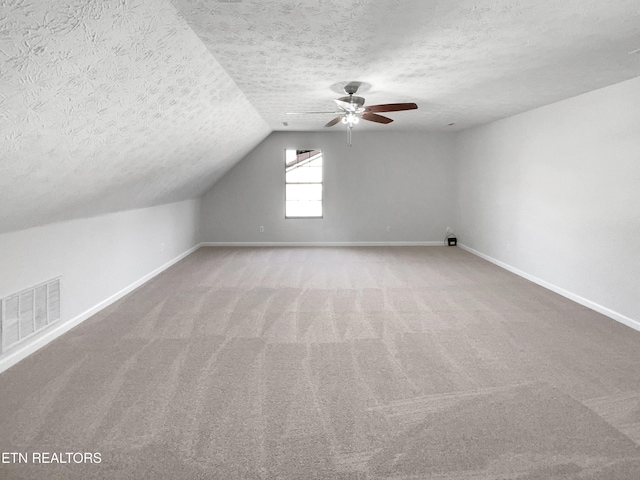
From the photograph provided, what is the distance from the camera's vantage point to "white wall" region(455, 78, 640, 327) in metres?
3.85

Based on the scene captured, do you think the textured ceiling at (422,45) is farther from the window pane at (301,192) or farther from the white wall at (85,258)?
the window pane at (301,192)

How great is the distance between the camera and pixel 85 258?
405cm

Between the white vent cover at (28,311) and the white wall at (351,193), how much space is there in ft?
16.2

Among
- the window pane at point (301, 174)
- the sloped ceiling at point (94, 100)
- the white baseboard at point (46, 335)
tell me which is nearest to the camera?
the sloped ceiling at point (94, 100)

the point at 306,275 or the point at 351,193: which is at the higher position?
the point at 351,193

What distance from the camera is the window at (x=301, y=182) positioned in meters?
8.48

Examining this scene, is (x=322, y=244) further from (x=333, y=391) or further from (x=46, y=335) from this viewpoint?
(x=333, y=391)

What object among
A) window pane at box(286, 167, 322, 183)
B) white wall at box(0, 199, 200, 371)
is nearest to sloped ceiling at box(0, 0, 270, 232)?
white wall at box(0, 199, 200, 371)

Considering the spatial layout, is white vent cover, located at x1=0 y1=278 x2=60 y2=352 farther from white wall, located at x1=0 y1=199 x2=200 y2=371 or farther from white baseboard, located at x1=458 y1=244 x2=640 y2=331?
white baseboard, located at x1=458 y1=244 x2=640 y2=331

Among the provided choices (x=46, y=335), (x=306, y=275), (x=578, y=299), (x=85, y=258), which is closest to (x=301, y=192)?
(x=306, y=275)

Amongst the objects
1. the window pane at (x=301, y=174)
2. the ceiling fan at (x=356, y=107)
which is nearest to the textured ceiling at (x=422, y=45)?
the ceiling fan at (x=356, y=107)

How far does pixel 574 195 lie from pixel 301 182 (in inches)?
201

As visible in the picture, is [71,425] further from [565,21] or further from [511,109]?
[511,109]

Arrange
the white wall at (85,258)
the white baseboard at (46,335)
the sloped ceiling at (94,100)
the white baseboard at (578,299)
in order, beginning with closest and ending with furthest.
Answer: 1. the sloped ceiling at (94,100)
2. the white baseboard at (46,335)
3. the white wall at (85,258)
4. the white baseboard at (578,299)
